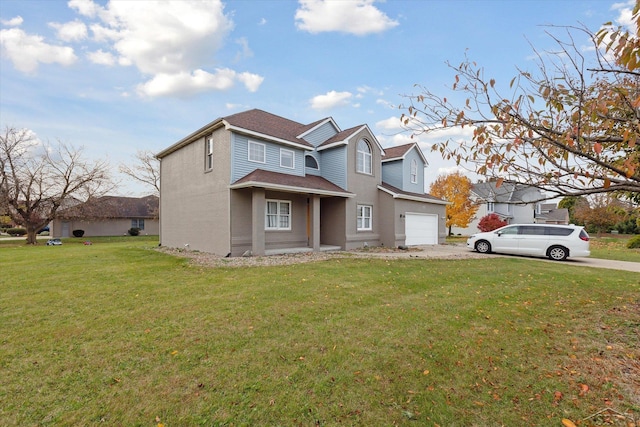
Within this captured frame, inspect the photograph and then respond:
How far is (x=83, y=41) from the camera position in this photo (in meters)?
12.1

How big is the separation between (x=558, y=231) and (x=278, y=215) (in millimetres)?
13392

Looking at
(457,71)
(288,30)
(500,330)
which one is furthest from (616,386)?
(288,30)

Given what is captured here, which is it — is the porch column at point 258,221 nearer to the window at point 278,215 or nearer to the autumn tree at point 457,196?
the window at point 278,215

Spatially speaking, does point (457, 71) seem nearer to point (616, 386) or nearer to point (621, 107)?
point (621, 107)

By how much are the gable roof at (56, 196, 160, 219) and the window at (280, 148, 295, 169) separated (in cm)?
2535

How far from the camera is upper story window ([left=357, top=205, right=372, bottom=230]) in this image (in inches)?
693

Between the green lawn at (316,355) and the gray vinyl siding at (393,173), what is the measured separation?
550 inches

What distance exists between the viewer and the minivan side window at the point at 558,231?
13.7m

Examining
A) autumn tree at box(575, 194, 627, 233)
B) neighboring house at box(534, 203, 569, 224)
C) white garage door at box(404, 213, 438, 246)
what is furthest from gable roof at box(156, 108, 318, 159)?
neighboring house at box(534, 203, 569, 224)

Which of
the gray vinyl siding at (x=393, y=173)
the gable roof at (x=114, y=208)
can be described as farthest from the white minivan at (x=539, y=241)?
the gable roof at (x=114, y=208)

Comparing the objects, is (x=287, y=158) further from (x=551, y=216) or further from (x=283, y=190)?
(x=551, y=216)

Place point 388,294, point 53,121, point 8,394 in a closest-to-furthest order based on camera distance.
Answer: point 8,394 → point 388,294 → point 53,121

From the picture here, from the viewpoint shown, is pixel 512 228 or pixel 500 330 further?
pixel 512 228

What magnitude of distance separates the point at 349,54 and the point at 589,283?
11.8m
